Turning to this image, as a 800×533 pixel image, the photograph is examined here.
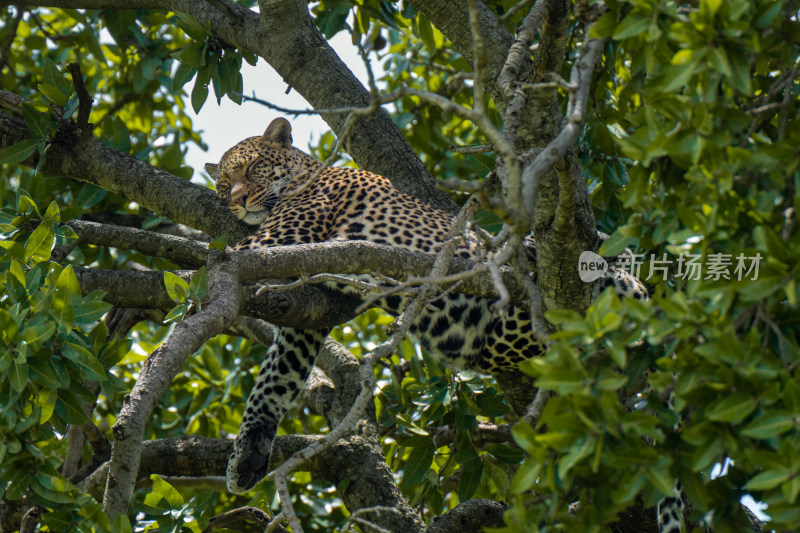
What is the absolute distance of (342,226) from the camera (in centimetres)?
550

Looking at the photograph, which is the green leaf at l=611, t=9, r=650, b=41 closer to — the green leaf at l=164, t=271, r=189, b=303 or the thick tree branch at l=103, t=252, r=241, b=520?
the thick tree branch at l=103, t=252, r=241, b=520

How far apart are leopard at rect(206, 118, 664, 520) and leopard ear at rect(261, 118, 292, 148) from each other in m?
0.45

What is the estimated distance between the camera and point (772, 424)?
2029mm

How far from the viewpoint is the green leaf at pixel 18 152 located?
15.8 feet

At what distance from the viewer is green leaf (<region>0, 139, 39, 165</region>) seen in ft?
15.8

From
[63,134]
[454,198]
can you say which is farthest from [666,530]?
[63,134]

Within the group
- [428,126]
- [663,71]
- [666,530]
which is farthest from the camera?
[428,126]

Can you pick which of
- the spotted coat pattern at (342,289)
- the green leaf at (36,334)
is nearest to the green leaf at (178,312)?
the green leaf at (36,334)

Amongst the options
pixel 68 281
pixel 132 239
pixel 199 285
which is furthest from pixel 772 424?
pixel 132 239

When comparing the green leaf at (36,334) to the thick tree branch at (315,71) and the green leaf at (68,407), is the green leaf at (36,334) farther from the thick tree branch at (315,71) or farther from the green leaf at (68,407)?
the thick tree branch at (315,71)

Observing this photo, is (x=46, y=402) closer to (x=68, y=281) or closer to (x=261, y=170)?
(x=68, y=281)

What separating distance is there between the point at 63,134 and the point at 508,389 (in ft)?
9.50

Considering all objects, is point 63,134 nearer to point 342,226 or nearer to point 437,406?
point 342,226

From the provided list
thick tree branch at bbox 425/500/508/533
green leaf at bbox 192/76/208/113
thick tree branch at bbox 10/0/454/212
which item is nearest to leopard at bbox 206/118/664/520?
thick tree branch at bbox 10/0/454/212
